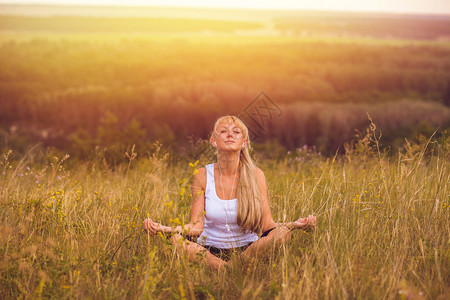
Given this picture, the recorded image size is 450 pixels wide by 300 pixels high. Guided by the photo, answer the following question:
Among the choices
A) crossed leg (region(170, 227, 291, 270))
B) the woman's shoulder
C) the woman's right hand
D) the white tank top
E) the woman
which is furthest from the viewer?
the woman's shoulder

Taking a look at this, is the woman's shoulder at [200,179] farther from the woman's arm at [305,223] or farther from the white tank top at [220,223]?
the woman's arm at [305,223]

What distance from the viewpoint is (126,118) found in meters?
115

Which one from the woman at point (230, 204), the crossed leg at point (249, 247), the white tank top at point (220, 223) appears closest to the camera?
the crossed leg at point (249, 247)

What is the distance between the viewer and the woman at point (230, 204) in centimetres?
346

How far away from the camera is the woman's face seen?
3.53 meters

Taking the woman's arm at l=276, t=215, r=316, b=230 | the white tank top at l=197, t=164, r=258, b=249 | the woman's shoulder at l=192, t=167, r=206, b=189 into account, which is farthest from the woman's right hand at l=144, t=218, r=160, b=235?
the woman's arm at l=276, t=215, r=316, b=230

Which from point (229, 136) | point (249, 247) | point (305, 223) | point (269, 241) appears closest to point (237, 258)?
point (249, 247)

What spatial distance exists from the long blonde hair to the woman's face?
29 millimetres

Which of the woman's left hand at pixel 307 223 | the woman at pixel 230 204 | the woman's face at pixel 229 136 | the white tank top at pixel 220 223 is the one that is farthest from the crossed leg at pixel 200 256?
the woman's face at pixel 229 136

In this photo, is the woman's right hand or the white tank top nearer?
the woman's right hand

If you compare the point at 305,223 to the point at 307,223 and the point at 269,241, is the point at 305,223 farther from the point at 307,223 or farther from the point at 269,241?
the point at 269,241

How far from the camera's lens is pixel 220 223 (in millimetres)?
3631

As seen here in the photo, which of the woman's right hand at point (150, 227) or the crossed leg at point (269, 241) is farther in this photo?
the crossed leg at point (269, 241)

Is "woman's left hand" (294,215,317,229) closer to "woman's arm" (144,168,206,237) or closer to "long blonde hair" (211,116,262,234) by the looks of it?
"long blonde hair" (211,116,262,234)
